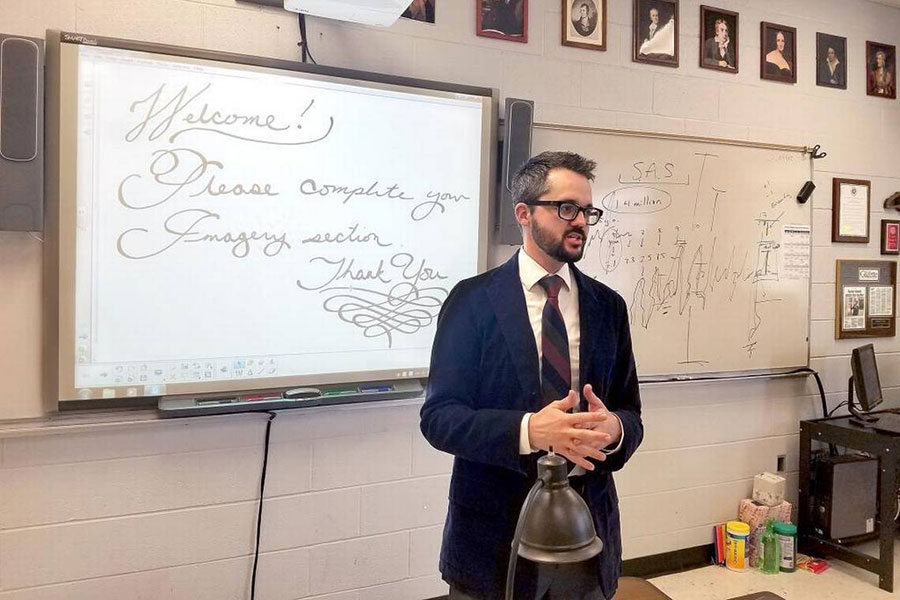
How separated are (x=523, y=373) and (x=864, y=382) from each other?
7.17 ft

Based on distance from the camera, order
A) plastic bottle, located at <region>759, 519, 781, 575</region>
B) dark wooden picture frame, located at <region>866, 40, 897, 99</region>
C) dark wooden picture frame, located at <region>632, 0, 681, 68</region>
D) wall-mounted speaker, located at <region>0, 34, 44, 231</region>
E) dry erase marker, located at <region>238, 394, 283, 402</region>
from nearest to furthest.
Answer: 1. wall-mounted speaker, located at <region>0, 34, 44, 231</region>
2. dry erase marker, located at <region>238, 394, 283, 402</region>
3. dark wooden picture frame, located at <region>632, 0, 681, 68</region>
4. plastic bottle, located at <region>759, 519, 781, 575</region>
5. dark wooden picture frame, located at <region>866, 40, 897, 99</region>

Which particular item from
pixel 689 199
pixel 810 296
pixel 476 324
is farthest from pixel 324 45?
pixel 810 296

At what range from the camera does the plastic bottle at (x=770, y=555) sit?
2617mm

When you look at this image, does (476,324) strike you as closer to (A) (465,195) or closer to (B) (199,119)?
(A) (465,195)

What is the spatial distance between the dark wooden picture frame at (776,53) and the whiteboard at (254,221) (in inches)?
57.1

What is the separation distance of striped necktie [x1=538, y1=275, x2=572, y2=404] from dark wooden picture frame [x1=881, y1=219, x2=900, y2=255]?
2.59m

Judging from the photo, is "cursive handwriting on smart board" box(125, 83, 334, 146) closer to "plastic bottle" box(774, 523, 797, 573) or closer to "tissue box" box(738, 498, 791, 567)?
"tissue box" box(738, 498, 791, 567)

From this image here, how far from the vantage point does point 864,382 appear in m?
2.69

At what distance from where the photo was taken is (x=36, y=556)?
1.74 m

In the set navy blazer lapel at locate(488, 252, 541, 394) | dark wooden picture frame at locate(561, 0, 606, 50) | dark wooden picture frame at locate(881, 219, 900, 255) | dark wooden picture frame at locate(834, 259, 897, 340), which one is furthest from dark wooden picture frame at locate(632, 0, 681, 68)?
navy blazer lapel at locate(488, 252, 541, 394)

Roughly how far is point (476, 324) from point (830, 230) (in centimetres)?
238

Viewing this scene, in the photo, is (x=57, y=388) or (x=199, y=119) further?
(x=199, y=119)

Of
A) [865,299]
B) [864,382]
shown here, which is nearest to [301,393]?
[864,382]

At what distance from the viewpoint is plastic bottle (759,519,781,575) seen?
8.59ft
